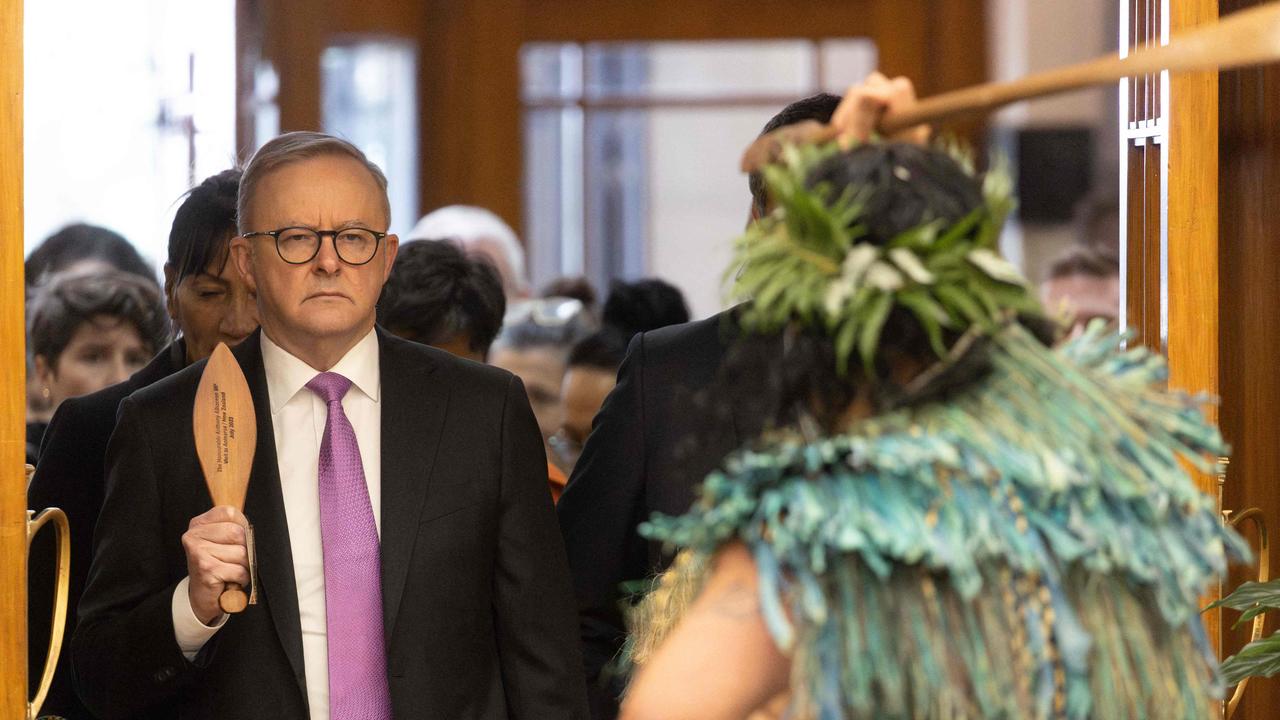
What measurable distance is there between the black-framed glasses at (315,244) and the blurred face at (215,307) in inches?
16.7

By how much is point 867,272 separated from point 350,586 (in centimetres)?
103

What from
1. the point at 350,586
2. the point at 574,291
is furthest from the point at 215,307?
the point at 574,291

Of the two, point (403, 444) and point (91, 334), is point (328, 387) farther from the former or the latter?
point (91, 334)

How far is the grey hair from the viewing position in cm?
228

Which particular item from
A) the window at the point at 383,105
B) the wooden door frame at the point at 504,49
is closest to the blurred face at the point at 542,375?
the window at the point at 383,105

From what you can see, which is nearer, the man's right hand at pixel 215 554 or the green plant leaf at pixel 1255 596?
the man's right hand at pixel 215 554

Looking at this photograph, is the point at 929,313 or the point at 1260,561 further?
Answer: the point at 1260,561

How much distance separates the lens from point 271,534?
2.13m

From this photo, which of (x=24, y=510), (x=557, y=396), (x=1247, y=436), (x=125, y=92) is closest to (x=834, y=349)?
(x=24, y=510)

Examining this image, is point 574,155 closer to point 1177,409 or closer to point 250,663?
point 250,663

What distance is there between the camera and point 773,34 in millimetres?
9547

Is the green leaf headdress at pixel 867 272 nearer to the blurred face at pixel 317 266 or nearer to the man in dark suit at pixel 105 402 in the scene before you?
the blurred face at pixel 317 266

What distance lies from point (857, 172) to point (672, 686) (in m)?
0.46

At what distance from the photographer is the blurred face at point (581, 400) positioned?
4.14m
